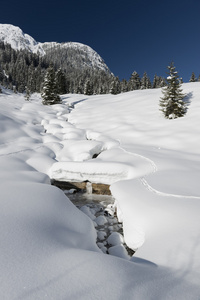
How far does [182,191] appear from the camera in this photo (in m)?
5.27

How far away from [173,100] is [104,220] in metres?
14.8

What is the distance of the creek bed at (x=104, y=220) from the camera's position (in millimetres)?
4707

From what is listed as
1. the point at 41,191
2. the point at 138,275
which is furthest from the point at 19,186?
the point at 138,275

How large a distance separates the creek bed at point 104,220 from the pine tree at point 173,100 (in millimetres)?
11653

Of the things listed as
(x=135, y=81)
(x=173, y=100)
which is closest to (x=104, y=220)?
(x=173, y=100)

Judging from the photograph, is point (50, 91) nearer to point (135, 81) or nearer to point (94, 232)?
point (94, 232)

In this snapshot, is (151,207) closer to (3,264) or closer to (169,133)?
(3,264)

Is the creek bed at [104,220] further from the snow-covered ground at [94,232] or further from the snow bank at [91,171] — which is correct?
the snow bank at [91,171]

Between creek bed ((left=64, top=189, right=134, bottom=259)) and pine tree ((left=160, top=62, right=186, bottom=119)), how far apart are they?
38.2 feet

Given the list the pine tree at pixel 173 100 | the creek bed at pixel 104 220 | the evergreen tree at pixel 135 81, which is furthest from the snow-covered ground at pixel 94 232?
the evergreen tree at pixel 135 81

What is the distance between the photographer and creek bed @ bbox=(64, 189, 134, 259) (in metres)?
4.71

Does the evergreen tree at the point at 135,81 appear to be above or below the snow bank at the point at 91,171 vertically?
above

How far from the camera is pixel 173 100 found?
56.7ft

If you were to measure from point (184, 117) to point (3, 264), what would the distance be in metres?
16.6
